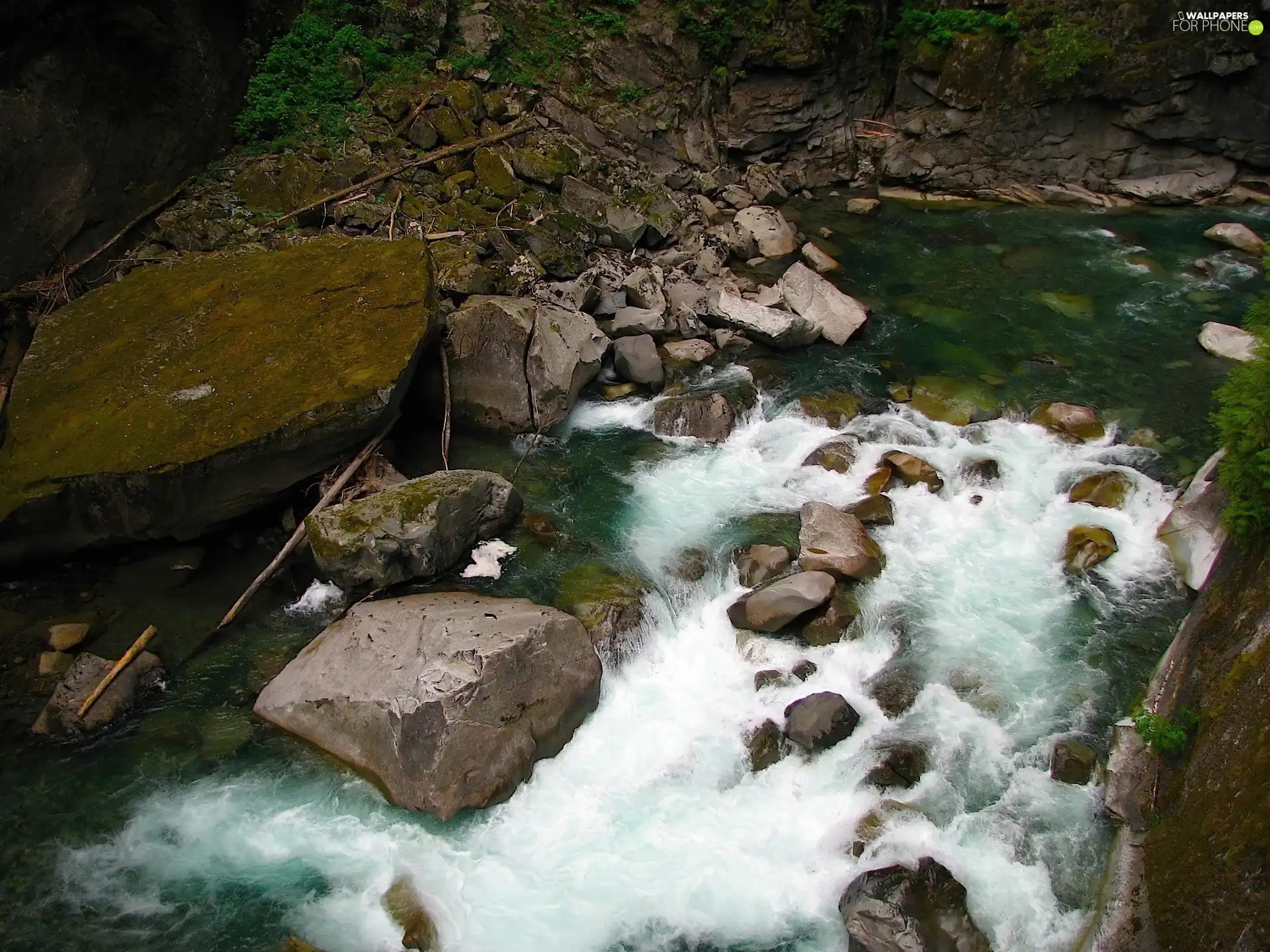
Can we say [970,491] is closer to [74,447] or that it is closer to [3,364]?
[74,447]

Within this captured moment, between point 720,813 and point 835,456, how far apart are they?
524cm

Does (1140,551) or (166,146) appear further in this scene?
(166,146)

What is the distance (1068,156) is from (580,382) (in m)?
13.8

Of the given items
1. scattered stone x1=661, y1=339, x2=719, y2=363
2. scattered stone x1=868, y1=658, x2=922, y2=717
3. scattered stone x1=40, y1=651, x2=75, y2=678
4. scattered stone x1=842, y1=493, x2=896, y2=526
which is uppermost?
scattered stone x1=661, y1=339, x2=719, y2=363

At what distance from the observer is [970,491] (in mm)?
10938

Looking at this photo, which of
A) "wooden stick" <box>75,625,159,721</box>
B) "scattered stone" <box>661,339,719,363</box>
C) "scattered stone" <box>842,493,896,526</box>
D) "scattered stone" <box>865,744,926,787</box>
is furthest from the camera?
"scattered stone" <box>661,339,719,363</box>

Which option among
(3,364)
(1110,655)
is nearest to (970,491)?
(1110,655)

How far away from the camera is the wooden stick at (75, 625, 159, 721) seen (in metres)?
8.11

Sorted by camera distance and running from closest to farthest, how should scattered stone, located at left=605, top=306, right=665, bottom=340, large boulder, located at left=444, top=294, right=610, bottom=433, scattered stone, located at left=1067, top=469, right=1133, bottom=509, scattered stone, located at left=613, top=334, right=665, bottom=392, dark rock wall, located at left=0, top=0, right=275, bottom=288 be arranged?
scattered stone, located at left=1067, top=469, right=1133, bottom=509 < dark rock wall, located at left=0, top=0, right=275, bottom=288 < large boulder, located at left=444, top=294, right=610, bottom=433 < scattered stone, located at left=613, top=334, right=665, bottom=392 < scattered stone, located at left=605, top=306, right=665, bottom=340

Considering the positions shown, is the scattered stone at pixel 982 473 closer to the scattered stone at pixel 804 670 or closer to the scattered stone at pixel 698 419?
the scattered stone at pixel 698 419

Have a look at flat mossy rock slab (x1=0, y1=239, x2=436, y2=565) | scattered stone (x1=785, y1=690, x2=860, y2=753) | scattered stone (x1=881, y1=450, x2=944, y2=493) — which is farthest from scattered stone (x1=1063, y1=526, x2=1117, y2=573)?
flat mossy rock slab (x1=0, y1=239, x2=436, y2=565)

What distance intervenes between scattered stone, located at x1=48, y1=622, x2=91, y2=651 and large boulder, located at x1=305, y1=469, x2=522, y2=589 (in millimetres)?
2351

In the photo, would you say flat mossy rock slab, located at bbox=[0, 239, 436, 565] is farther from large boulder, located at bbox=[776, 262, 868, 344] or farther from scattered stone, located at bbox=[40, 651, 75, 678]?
large boulder, located at bbox=[776, 262, 868, 344]

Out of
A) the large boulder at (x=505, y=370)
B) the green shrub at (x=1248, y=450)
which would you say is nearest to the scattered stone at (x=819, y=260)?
the large boulder at (x=505, y=370)
